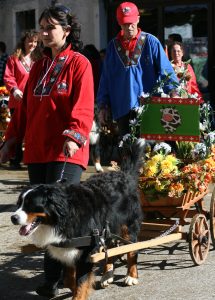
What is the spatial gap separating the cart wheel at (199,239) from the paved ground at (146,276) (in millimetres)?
83

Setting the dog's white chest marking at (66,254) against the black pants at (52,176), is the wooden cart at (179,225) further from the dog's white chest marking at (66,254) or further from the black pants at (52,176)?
the dog's white chest marking at (66,254)

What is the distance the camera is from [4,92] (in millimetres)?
11562

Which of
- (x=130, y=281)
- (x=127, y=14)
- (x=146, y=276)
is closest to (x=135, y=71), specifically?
(x=127, y=14)

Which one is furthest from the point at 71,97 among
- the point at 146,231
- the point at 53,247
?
the point at 146,231

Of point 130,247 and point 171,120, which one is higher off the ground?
point 171,120

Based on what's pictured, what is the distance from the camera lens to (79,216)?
4375mm

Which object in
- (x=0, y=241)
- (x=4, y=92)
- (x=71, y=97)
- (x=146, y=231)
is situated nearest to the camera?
(x=71, y=97)

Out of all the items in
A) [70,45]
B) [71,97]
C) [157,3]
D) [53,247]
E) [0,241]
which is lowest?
[0,241]

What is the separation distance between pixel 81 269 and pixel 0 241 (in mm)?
2256

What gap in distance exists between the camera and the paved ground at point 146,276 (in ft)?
16.6

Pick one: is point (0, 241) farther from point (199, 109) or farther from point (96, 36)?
point (96, 36)

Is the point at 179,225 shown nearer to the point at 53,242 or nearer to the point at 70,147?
the point at 70,147

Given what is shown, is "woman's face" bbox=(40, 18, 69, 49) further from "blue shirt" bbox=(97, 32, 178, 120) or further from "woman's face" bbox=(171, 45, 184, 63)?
"woman's face" bbox=(171, 45, 184, 63)

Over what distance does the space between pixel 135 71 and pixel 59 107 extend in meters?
1.60
